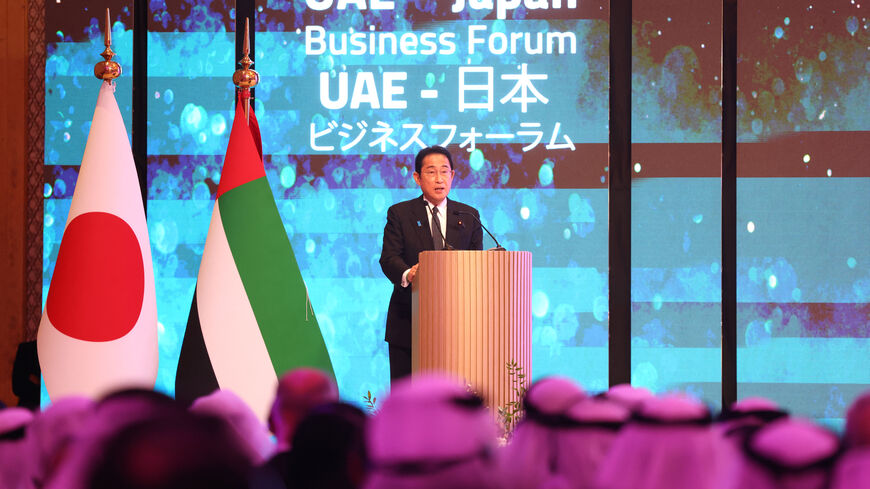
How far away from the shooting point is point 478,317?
10.1 ft

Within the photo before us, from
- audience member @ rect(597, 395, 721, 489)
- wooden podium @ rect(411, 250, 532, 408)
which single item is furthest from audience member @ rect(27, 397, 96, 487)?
wooden podium @ rect(411, 250, 532, 408)

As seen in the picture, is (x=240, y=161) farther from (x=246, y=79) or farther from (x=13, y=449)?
(x=13, y=449)

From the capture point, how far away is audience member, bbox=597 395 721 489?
900 millimetres

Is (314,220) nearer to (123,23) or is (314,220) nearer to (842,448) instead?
(123,23)

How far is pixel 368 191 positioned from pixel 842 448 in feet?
14.7

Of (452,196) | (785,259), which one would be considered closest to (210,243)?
(452,196)

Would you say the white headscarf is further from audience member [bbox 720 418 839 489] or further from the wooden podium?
the wooden podium

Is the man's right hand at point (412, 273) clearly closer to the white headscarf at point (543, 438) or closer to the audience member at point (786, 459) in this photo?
the white headscarf at point (543, 438)

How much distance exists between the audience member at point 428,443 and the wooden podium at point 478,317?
2172mm

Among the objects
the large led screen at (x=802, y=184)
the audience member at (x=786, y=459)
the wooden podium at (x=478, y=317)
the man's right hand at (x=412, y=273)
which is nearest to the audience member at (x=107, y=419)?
the audience member at (x=786, y=459)

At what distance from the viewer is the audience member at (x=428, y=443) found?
2.66ft

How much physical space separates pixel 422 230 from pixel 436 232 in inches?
2.6

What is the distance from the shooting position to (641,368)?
5.22 meters

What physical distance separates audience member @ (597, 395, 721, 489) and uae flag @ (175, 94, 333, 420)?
8.63 ft
